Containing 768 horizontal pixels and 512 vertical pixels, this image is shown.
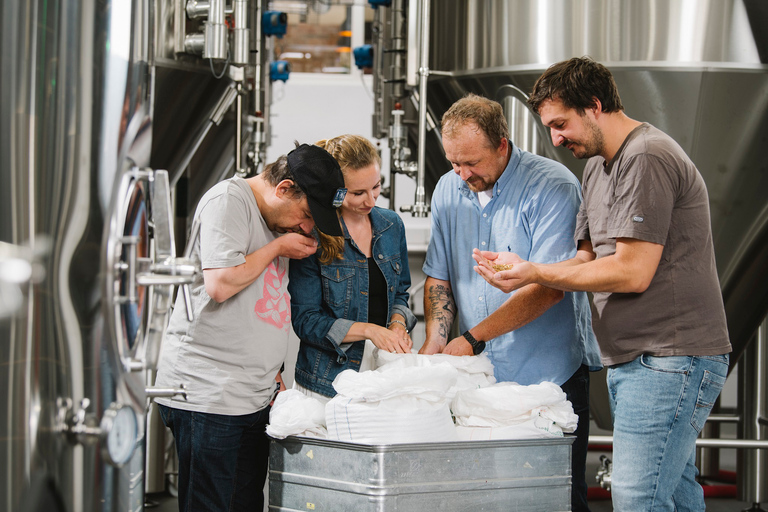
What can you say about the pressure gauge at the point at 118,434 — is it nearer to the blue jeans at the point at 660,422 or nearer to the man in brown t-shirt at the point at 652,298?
the man in brown t-shirt at the point at 652,298

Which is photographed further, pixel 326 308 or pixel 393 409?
pixel 326 308

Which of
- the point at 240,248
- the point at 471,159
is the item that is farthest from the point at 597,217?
the point at 240,248

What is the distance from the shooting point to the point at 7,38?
33.9 inches

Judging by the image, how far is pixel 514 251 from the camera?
6.54 ft

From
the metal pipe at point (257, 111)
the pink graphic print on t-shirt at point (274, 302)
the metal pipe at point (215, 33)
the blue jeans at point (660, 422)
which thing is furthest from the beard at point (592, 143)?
the metal pipe at point (257, 111)

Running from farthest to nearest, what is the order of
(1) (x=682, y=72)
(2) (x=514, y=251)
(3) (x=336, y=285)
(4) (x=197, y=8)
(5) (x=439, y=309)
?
(4) (x=197, y=8) < (1) (x=682, y=72) < (5) (x=439, y=309) < (2) (x=514, y=251) < (3) (x=336, y=285)

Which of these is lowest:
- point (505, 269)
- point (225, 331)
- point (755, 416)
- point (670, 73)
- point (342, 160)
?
point (755, 416)

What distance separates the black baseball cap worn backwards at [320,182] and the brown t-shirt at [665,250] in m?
0.60

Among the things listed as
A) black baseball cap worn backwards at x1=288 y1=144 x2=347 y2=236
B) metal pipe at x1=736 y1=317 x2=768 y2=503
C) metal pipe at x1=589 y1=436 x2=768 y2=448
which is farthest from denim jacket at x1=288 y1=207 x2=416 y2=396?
metal pipe at x1=736 y1=317 x2=768 y2=503

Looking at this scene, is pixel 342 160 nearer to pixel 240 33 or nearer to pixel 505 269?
pixel 505 269

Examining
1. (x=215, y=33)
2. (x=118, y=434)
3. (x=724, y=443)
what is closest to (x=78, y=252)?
(x=118, y=434)

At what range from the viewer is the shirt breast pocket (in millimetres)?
1862

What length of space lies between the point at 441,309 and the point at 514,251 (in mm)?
267

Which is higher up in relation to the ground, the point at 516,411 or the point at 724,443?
the point at 516,411
